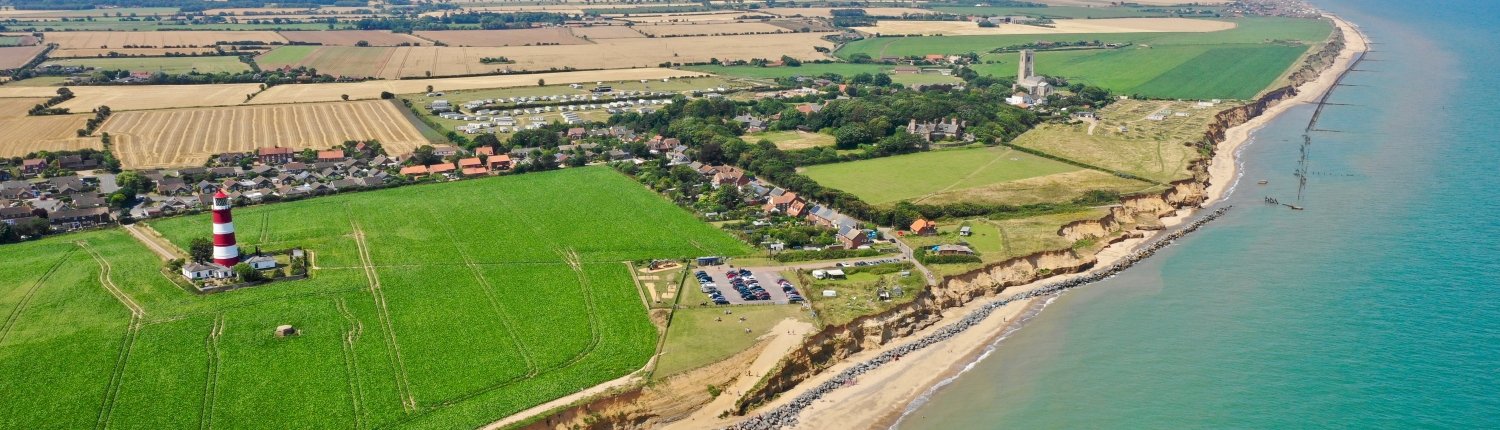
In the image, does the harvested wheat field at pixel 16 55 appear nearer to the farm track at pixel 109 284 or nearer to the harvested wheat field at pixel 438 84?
the harvested wheat field at pixel 438 84

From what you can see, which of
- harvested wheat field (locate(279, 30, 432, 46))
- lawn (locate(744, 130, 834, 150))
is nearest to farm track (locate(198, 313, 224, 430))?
lawn (locate(744, 130, 834, 150))

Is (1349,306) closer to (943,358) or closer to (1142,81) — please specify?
(943,358)

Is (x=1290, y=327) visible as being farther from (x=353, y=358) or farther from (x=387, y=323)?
(x=353, y=358)

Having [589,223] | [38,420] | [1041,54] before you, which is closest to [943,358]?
[589,223]

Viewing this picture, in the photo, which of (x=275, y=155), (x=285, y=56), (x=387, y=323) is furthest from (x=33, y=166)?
(x=285, y=56)

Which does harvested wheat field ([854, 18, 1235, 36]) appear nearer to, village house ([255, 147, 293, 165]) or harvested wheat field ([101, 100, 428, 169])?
harvested wheat field ([101, 100, 428, 169])
